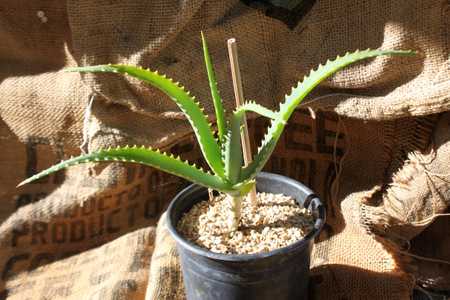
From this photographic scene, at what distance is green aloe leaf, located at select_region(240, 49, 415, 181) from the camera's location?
92 centimetres

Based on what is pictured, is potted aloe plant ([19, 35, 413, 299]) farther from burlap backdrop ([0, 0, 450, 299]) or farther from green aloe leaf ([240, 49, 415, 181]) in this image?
burlap backdrop ([0, 0, 450, 299])

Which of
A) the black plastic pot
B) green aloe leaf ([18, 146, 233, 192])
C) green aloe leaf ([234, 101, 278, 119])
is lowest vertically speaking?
the black plastic pot

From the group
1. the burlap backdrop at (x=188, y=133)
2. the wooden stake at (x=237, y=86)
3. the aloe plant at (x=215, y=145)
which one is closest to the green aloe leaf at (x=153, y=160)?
the aloe plant at (x=215, y=145)

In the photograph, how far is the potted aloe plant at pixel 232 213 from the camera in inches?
40.0

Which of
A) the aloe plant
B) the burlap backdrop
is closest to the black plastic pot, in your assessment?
the aloe plant

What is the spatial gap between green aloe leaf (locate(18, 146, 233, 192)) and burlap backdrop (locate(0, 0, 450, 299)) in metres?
0.39

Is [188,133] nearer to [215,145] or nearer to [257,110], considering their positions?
[215,145]

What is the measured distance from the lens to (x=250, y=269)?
1083 millimetres

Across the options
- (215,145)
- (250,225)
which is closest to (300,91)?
(215,145)

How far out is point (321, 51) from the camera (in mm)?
1374

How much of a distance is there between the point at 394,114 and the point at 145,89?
590 millimetres

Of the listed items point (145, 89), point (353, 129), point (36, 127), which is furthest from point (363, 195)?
point (36, 127)

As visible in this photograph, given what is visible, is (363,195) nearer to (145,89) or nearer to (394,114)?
→ (394,114)

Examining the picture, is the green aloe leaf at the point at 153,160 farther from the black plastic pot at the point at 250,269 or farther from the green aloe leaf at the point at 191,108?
the black plastic pot at the point at 250,269
